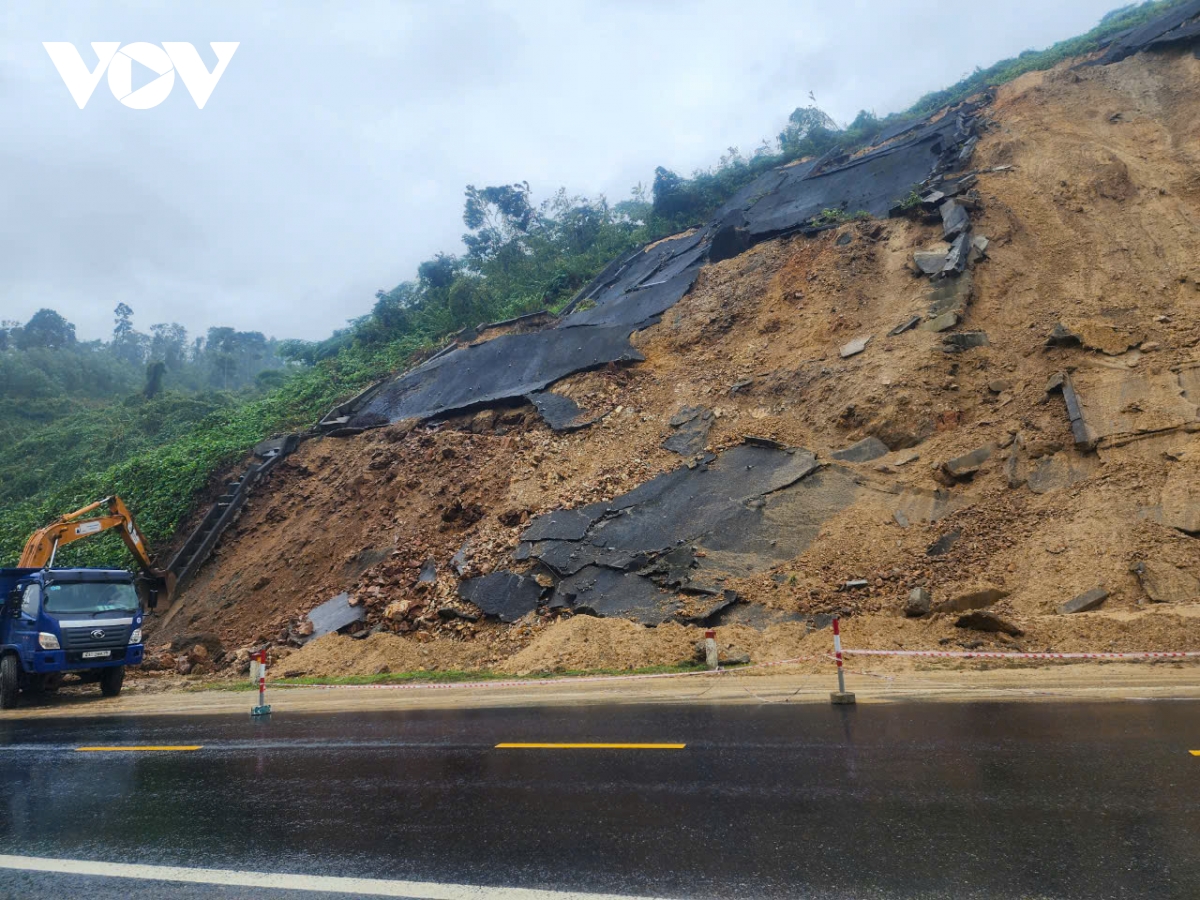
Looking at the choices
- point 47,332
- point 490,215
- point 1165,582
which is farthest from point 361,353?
point 47,332

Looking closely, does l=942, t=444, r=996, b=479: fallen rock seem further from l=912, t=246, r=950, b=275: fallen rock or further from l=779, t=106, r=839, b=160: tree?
l=779, t=106, r=839, b=160: tree

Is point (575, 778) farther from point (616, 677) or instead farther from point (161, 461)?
point (161, 461)

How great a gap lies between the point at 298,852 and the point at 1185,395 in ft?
52.9

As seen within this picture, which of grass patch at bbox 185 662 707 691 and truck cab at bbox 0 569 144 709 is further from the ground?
truck cab at bbox 0 569 144 709

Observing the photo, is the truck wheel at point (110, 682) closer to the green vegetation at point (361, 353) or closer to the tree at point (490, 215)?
the green vegetation at point (361, 353)

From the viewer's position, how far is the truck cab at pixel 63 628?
41.9 ft

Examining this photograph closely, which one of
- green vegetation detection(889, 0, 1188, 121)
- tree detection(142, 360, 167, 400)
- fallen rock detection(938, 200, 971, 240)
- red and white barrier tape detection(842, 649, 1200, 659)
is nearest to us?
red and white barrier tape detection(842, 649, 1200, 659)

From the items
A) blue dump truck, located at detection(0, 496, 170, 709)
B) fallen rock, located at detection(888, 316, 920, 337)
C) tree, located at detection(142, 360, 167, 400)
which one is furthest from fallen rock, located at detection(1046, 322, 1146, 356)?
tree, located at detection(142, 360, 167, 400)

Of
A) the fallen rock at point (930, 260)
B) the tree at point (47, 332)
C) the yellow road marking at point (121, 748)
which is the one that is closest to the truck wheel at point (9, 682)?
the yellow road marking at point (121, 748)

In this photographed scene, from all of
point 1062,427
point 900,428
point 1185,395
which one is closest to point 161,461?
point 900,428

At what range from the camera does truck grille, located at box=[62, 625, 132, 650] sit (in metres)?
12.9

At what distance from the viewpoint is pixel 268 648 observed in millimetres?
15758

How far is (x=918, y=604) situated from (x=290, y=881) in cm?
1011

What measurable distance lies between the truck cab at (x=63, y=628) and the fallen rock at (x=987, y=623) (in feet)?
48.6
